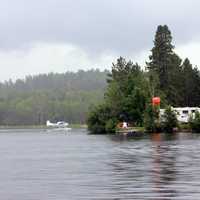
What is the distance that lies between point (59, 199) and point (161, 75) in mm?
132715

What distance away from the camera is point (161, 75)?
518ft

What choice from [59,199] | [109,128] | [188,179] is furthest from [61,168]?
[109,128]

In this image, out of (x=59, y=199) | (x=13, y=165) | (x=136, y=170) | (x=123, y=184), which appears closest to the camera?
(x=59, y=199)

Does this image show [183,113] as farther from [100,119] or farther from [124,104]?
[100,119]

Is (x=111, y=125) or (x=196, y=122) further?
(x=111, y=125)

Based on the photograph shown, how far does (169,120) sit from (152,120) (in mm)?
3481

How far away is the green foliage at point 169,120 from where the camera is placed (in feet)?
418

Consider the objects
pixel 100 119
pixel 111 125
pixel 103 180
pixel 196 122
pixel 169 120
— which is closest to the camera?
pixel 103 180

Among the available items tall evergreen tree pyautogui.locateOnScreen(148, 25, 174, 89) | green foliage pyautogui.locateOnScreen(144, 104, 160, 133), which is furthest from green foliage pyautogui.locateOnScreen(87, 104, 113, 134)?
tall evergreen tree pyautogui.locateOnScreen(148, 25, 174, 89)

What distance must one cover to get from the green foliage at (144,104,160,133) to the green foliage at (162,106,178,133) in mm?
1303

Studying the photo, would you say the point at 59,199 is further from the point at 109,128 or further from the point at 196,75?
the point at 196,75

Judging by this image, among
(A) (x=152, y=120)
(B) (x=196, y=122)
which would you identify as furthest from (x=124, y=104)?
(B) (x=196, y=122)

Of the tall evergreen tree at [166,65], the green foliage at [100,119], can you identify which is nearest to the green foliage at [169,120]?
the green foliage at [100,119]

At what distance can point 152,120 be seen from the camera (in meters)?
130
